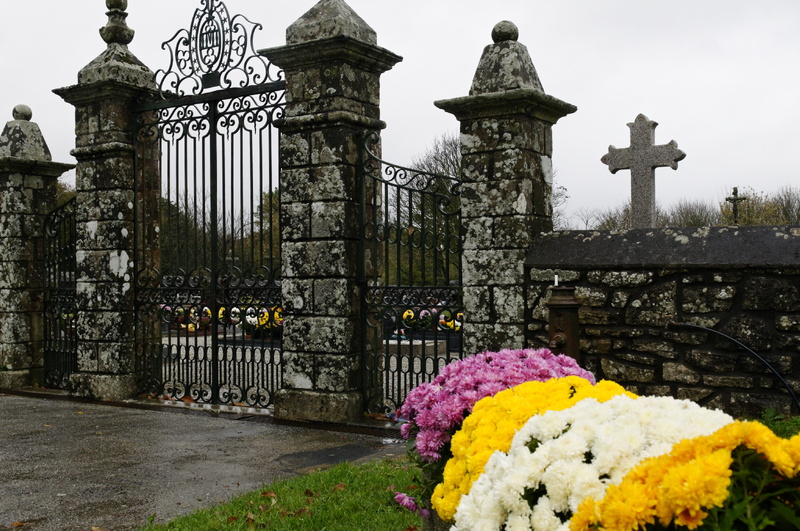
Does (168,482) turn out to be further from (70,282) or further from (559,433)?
(70,282)

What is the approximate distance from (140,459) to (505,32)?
447 cm

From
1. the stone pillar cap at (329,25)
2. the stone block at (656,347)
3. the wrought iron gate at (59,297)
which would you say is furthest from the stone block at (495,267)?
the wrought iron gate at (59,297)

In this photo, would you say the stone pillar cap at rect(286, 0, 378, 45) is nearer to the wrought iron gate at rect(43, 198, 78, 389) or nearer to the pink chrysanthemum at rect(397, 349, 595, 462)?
the wrought iron gate at rect(43, 198, 78, 389)

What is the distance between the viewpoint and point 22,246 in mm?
10344

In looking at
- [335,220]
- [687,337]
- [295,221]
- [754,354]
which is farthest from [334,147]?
[754,354]

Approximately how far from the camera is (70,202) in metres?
10.2

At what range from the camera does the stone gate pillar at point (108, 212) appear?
9062 mm

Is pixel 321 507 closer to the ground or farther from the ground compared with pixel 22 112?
closer to the ground

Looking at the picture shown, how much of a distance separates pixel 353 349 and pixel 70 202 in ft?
16.1

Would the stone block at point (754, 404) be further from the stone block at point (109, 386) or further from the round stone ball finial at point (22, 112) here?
the round stone ball finial at point (22, 112)

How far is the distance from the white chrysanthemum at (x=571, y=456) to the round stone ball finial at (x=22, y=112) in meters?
9.89

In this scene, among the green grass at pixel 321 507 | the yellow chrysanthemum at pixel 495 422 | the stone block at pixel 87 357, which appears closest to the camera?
the yellow chrysanthemum at pixel 495 422

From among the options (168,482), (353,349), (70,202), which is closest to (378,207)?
(353,349)

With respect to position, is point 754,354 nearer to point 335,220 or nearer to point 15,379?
point 335,220
